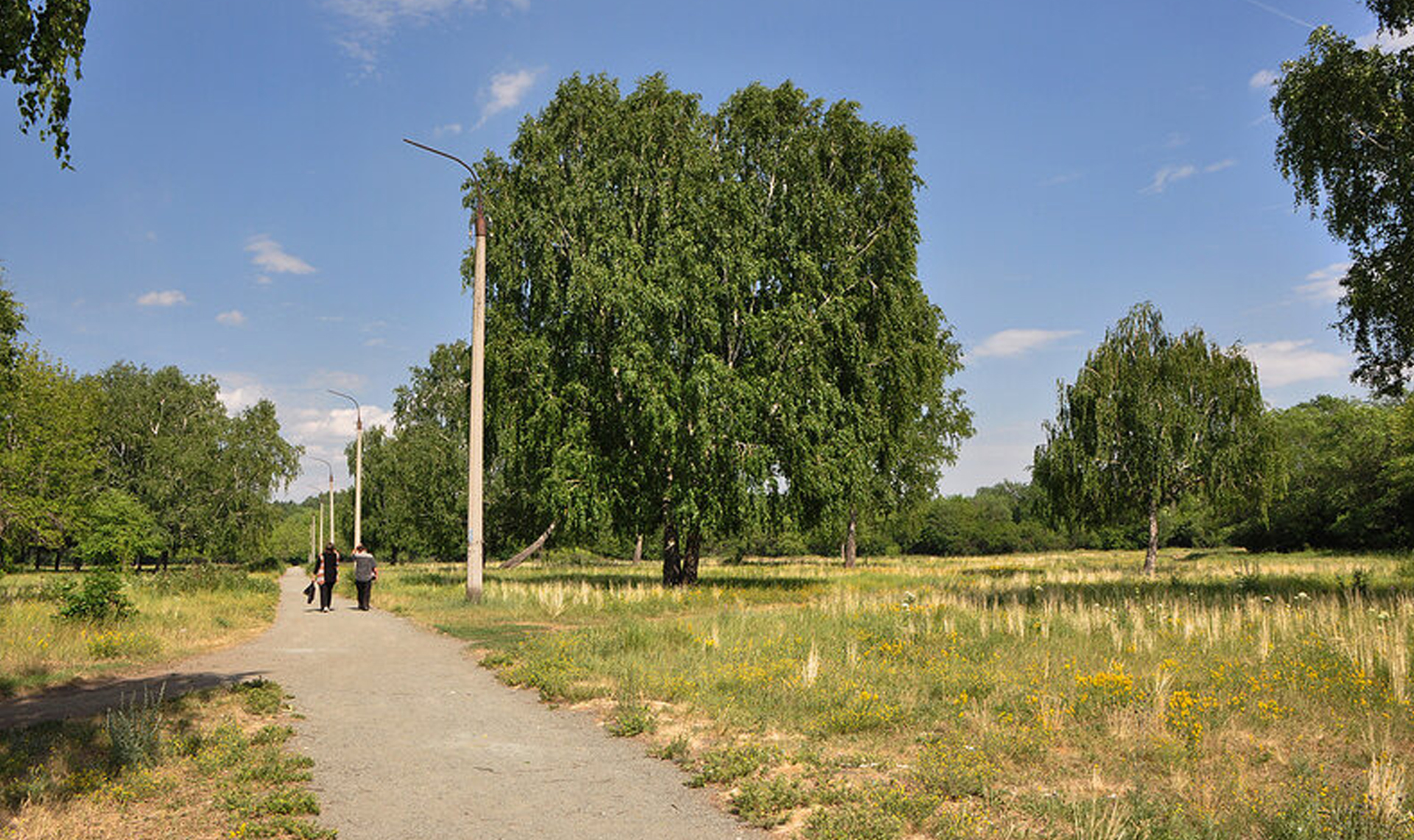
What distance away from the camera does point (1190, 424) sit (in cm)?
3669

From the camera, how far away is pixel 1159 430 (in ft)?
121

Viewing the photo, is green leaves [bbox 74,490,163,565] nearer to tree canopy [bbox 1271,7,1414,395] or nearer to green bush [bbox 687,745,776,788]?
green bush [bbox 687,745,776,788]

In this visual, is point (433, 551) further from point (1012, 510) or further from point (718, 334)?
point (1012, 510)

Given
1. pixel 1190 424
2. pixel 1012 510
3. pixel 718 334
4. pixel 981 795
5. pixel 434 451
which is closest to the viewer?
pixel 981 795

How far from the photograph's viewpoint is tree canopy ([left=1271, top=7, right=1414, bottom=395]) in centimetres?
1652

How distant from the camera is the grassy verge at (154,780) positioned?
5.00m

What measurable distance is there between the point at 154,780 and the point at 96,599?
11.0 m

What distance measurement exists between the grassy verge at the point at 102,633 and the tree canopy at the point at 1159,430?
107ft

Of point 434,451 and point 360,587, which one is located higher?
point 434,451

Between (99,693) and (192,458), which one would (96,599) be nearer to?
(99,693)

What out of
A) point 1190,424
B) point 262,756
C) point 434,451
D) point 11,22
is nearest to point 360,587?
point 262,756

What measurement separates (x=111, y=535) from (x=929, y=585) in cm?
2663

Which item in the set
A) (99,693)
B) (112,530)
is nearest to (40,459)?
(112,530)

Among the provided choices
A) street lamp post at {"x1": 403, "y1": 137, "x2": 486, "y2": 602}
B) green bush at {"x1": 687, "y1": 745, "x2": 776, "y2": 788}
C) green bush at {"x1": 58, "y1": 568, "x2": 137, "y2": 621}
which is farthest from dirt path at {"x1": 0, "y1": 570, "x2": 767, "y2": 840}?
street lamp post at {"x1": 403, "y1": 137, "x2": 486, "y2": 602}
